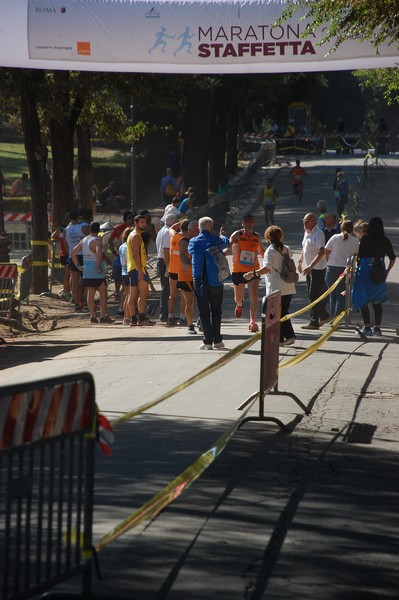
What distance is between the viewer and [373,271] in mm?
17109

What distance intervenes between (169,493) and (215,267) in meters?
8.34

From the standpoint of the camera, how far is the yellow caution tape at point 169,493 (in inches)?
242

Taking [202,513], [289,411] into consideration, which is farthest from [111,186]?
[202,513]

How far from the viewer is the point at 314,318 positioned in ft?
59.6

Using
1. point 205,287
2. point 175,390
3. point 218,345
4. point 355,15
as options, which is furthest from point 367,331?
point 175,390

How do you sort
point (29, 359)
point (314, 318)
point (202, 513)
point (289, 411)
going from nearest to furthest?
point (202, 513) → point (289, 411) → point (29, 359) → point (314, 318)

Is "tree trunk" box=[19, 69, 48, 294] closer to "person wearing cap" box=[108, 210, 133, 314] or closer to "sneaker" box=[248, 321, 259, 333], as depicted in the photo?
"person wearing cap" box=[108, 210, 133, 314]

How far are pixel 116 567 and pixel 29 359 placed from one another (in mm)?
9797

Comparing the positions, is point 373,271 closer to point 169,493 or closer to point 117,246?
point 117,246

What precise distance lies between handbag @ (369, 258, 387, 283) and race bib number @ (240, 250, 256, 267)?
5.93ft

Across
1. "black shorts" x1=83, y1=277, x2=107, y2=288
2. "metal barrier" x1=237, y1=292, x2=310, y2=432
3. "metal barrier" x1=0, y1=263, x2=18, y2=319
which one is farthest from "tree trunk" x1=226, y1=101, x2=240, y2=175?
"metal barrier" x1=237, y1=292, x2=310, y2=432

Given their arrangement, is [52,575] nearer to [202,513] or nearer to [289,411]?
[202,513]

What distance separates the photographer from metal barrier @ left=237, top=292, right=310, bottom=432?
1005 centimetres

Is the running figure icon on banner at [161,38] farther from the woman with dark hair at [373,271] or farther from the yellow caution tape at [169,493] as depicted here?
the yellow caution tape at [169,493]
